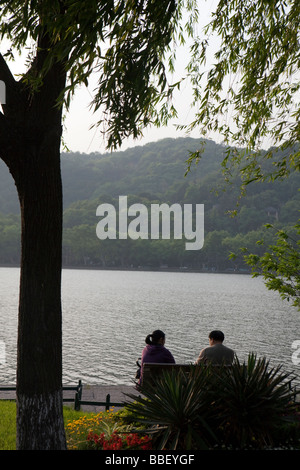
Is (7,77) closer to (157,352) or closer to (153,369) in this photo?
(153,369)

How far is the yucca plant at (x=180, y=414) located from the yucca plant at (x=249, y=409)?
199mm

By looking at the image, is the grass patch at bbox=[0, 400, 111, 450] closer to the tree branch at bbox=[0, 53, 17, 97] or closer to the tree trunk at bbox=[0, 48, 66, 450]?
the tree trunk at bbox=[0, 48, 66, 450]

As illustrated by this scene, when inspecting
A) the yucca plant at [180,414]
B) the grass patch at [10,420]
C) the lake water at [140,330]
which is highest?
the yucca plant at [180,414]

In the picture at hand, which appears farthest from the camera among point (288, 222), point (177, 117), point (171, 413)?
point (288, 222)

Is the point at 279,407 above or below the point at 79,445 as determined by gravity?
above

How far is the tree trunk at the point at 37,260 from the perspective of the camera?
5633 millimetres

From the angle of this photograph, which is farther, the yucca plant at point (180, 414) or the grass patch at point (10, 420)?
the grass patch at point (10, 420)

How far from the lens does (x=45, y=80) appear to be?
609cm

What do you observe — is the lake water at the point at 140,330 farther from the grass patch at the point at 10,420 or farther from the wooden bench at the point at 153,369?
the wooden bench at the point at 153,369

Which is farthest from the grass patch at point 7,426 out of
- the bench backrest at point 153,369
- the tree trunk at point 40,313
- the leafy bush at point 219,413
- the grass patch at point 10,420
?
the leafy bush at point 219,413

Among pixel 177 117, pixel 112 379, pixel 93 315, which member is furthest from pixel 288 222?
pixel 177 117

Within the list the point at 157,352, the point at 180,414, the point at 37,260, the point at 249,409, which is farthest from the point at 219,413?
the point at 37,260
